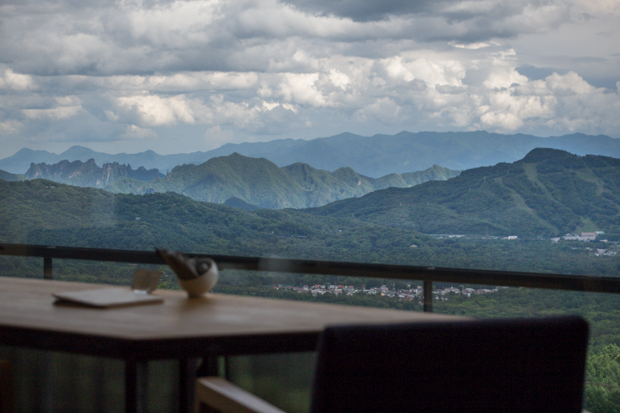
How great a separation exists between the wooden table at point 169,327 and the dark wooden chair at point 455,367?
0.29m

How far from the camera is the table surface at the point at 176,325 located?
1.21 metres

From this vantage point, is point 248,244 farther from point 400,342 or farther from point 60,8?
point 400,342

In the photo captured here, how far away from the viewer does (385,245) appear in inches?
557

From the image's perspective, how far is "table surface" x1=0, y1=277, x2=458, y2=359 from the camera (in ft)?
3.97

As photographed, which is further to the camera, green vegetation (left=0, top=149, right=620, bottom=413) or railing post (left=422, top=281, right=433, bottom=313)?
green vegetation (left=0, top=149, right=620, bottom=413)

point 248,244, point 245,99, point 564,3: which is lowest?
point 248,244

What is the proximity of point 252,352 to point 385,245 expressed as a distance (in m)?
13.1

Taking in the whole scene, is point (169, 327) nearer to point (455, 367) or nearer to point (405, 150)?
point (455, 367)

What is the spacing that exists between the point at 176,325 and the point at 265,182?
71.5 ft

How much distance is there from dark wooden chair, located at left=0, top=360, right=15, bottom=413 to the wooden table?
1.26ft

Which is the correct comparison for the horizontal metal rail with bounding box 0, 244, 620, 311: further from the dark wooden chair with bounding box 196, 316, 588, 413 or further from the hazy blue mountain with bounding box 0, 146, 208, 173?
the hazy blue mountain with bounding box 0, 146, 208, 173

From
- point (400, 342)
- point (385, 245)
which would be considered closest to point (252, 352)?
point (400, 342)

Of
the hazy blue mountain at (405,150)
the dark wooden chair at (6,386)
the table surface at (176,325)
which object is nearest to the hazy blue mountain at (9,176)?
the hazy blue mountain at (405,150)

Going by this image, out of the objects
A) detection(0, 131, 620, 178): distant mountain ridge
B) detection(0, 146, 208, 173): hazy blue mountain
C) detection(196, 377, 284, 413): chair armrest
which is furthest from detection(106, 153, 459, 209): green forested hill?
detection(196, 377, 284, 413): chair armrest
